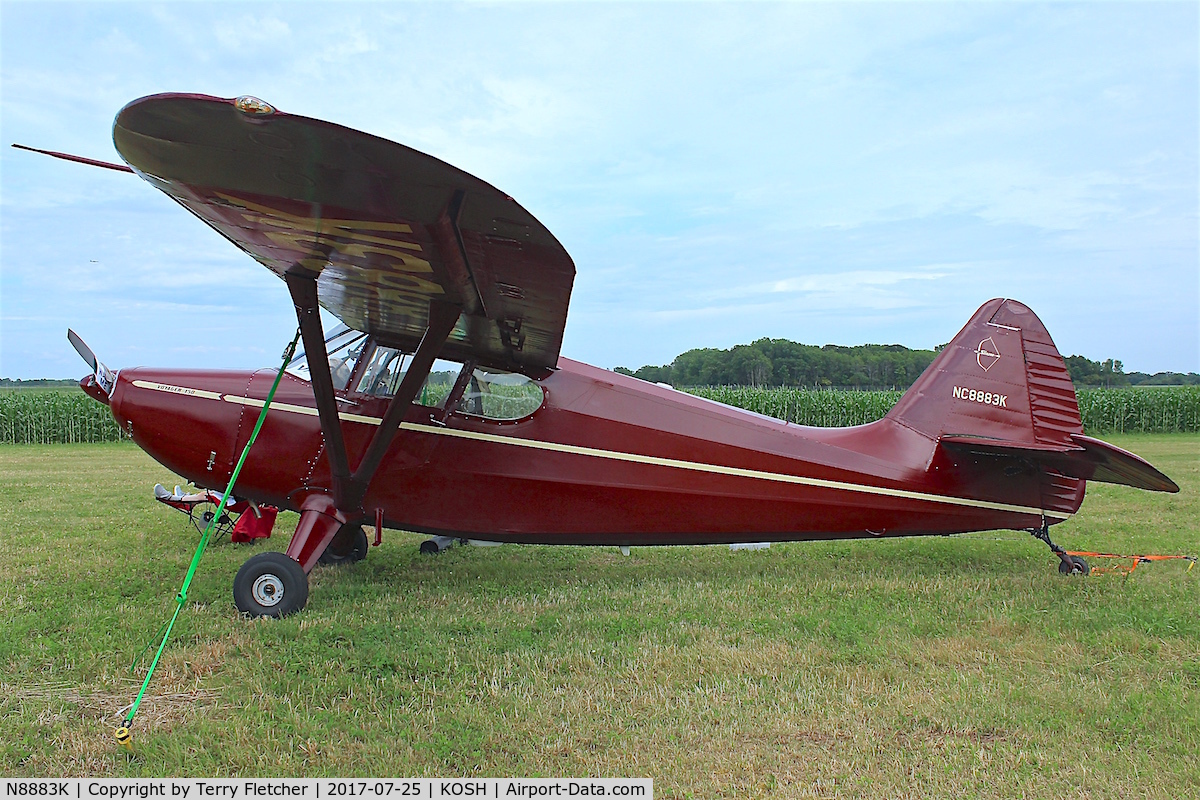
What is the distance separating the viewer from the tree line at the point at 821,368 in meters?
30.7

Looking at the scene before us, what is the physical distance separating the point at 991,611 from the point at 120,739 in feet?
17.1

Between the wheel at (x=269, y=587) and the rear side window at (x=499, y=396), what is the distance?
170cm

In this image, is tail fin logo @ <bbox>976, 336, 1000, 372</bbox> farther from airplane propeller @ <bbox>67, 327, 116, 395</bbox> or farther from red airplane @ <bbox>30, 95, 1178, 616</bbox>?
airplane propeller @ <bbox>67, 327, 116, 395</bbox>

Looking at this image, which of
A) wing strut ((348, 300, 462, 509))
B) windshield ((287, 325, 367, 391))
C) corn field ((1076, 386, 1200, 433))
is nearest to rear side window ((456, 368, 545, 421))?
wing strut ((348, 300, 462, 509))

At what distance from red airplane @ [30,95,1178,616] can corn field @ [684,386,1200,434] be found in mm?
19698

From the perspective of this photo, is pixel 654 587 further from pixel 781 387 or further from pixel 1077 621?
pixel 781 387

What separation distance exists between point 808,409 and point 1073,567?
801 inches

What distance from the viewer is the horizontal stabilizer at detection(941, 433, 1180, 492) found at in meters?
5.41

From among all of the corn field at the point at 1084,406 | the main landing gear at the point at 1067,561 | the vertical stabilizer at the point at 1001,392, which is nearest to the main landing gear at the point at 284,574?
the vertical stabilizer at the point at 1001,392

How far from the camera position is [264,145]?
9.72 feet

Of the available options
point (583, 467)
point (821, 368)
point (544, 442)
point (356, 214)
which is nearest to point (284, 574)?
point (544, 442)

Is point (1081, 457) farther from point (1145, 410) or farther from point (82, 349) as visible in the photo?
point (1145, 410)

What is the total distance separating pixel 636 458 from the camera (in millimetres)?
6039

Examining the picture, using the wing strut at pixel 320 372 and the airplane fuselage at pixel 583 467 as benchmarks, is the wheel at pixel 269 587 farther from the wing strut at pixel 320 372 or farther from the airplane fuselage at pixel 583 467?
the airplane fuselage at pixel 583 467
